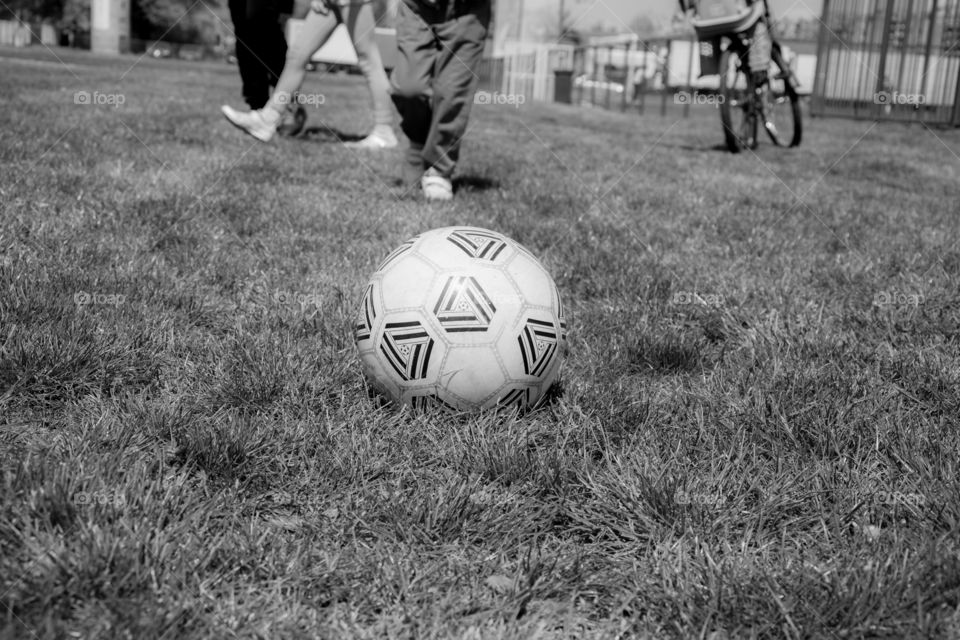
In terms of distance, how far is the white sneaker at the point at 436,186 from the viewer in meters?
5.27

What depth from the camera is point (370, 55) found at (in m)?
7.63

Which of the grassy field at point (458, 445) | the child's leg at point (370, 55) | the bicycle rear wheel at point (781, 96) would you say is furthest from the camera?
the bicycle rear wheel at point (781, 96)

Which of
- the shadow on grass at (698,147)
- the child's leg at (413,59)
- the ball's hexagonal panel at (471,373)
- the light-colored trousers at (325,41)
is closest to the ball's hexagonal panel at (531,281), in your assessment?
the ball's hexagonal panel at (471,373)

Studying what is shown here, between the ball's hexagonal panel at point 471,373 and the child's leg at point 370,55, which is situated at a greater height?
the child's leg at point 370,55

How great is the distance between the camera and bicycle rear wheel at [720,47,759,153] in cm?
853

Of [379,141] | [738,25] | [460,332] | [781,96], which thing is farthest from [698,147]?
[460,332]

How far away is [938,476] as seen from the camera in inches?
82.1

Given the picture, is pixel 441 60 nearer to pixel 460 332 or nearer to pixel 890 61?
pixel 460 332

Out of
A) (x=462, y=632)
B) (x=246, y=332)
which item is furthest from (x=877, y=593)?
(x=246, y=332)

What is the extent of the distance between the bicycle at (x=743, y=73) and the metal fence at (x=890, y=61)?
6.29 m

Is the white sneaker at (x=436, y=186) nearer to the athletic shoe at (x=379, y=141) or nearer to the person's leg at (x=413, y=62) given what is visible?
the person's leg at (x=413, y=62)

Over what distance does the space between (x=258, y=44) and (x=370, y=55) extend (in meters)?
1.06

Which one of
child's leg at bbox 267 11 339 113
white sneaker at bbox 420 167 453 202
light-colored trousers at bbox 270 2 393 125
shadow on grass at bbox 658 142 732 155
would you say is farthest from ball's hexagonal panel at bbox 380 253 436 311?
shadow on grass at bbox 658 142 732 155

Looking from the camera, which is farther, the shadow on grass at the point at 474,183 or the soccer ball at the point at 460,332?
the shadow on grass at the point at 474,183
